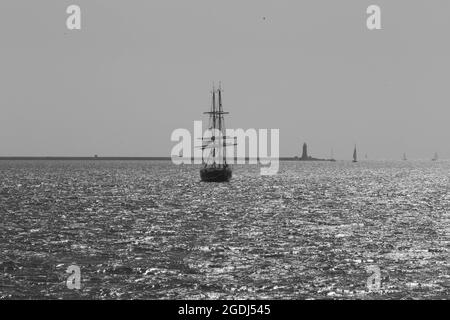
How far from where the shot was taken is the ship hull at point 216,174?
146875 mm

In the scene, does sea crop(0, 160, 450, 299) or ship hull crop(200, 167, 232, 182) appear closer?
sea crop(0, 160, 450, 299)

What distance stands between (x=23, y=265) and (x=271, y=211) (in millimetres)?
45659

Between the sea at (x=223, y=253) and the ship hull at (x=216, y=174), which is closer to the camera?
the sea at (x=223, y=253)

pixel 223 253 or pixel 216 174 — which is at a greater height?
pixel 216 174

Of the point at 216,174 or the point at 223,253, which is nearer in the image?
the point at 223,253

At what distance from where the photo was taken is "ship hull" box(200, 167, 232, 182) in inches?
5782

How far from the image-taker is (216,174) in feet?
482
